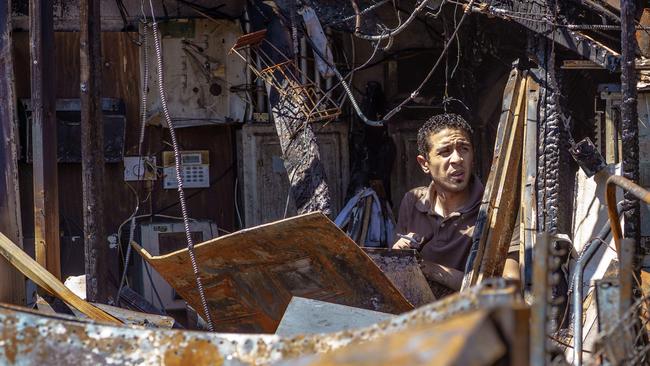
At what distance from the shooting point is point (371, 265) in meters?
5.50

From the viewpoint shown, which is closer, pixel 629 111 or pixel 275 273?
pixel 629 111

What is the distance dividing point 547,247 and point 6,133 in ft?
18.3

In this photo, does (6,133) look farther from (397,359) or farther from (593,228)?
(397,359)

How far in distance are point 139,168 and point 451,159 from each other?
3.84 meters

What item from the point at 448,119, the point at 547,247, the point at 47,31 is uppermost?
the point at 47,31

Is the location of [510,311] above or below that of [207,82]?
below

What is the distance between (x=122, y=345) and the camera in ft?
11.9

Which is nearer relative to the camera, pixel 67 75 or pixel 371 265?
pixel 371 265

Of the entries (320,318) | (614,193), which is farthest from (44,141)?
(614,193)

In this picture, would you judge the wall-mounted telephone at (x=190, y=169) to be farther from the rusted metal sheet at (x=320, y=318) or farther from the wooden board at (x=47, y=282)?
the rusted metal sheet at (x=320, y=318)

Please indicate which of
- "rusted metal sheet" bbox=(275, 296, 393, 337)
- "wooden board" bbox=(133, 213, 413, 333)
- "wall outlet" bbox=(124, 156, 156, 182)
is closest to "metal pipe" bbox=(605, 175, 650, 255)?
"rusted metal sheet" bbox=(275, 296, 393, 337)

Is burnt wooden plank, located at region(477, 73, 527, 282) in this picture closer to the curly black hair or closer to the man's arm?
the man's arm

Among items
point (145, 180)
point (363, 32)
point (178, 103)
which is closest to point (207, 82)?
point (178, 103)

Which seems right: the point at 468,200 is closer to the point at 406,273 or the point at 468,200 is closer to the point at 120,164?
the point at 406,273
